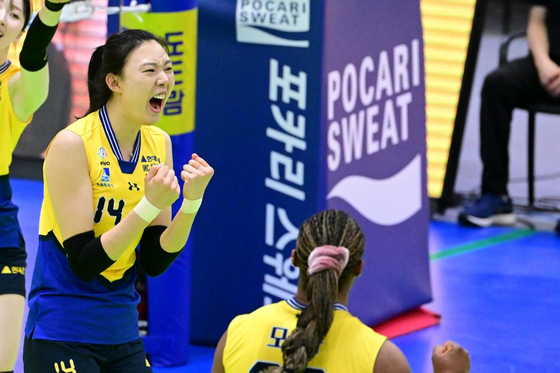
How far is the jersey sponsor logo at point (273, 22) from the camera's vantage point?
507 cm

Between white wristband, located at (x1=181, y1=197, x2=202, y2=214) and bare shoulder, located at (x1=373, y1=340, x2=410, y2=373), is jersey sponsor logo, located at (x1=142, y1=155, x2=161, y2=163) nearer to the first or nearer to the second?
white wristband, located at (x1=181, y1=197, x2=202, y2=214)

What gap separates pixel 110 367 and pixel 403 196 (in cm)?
309

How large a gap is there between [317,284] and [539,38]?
19.4 ft

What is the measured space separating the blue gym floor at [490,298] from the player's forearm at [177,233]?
6.68 ft

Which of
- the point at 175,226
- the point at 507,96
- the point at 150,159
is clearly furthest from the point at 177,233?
the point at 507,96

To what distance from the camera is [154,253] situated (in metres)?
3.22

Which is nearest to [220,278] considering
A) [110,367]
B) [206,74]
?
[206,74]

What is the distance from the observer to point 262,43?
204 inches

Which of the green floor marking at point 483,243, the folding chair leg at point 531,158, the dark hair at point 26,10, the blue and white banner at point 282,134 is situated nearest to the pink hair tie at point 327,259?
the dark hair at point 26,10

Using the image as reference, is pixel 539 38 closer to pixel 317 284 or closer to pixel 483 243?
pixel 483 243

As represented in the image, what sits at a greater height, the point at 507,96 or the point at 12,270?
the point at 12,270

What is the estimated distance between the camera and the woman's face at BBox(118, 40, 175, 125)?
3.13 metres

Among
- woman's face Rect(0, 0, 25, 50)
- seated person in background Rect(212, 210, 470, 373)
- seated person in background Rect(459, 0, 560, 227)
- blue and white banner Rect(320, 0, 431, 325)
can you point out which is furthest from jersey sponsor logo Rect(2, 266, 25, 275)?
seated person in background Rect(459, 0, 560, 227)

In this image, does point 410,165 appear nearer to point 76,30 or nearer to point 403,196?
point 403,196
